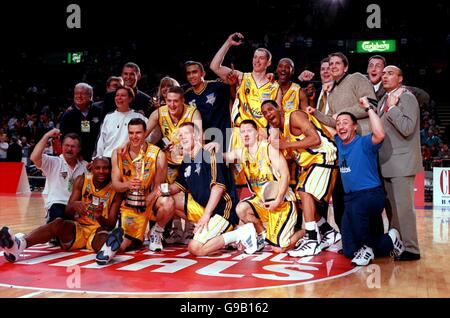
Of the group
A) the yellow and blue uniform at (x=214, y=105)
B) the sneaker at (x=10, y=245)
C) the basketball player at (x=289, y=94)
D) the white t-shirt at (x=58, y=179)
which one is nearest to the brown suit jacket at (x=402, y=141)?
the basketball player at (x=289, y=94)

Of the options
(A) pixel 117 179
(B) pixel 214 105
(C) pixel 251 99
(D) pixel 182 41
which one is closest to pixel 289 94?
(C) pixel 251 99

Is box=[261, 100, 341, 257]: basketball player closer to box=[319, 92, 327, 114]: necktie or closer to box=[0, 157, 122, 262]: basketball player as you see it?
box=[319, 92, 327, 114]: necktie

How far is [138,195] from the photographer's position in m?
4.91

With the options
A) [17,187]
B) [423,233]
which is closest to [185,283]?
[423,233]

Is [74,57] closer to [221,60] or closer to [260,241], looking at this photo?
[221,60]

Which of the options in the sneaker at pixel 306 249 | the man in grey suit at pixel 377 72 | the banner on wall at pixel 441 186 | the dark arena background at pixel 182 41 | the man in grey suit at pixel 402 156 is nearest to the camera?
the man in grey suit at pixel 402 156

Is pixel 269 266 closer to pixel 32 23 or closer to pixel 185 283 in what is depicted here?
pixel 185 283

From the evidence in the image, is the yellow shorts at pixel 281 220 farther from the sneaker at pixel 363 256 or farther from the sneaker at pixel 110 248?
the sneaker at pixel 110 248

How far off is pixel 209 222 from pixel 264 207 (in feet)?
1.78

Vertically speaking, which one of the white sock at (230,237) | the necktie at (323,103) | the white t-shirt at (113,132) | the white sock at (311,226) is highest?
the necktie at (323,103)

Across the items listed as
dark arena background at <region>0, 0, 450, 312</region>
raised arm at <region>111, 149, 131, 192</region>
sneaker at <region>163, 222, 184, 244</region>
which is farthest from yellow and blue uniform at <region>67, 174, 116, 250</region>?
dark arena background at <region>0, 0, 450, 312</region>

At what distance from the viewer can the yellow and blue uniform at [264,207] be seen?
4895mm

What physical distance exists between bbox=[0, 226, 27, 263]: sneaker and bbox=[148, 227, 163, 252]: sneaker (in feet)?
3.88

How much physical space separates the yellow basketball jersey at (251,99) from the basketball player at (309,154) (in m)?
0.51
